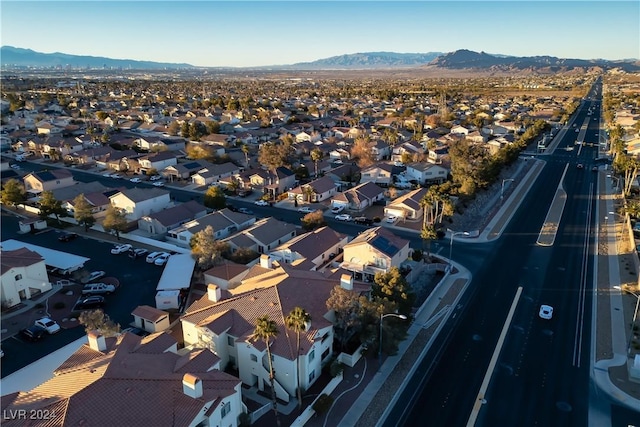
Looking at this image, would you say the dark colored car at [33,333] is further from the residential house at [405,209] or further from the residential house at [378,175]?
the residential house at [378,175]

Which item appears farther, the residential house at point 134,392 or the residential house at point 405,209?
the residential house at point 405,209

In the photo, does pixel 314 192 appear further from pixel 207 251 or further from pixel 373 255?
pixel 207 251

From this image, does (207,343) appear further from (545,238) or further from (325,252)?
(545,238)

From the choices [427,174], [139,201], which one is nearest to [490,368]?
[139,201]

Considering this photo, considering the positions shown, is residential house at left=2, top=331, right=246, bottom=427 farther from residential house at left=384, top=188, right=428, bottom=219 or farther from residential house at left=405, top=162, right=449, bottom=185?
residential house at left=405, top=162, right=449, bottom=185

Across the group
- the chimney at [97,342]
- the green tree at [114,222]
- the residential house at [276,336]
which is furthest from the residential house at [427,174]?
the chimney at [97,342]

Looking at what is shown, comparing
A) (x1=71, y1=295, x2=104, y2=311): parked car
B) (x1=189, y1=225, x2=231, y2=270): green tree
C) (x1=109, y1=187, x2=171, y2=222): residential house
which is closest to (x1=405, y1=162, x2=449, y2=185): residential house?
(x1=109, y1=187, x2=171, y2=222): residential house

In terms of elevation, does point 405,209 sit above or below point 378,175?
below
